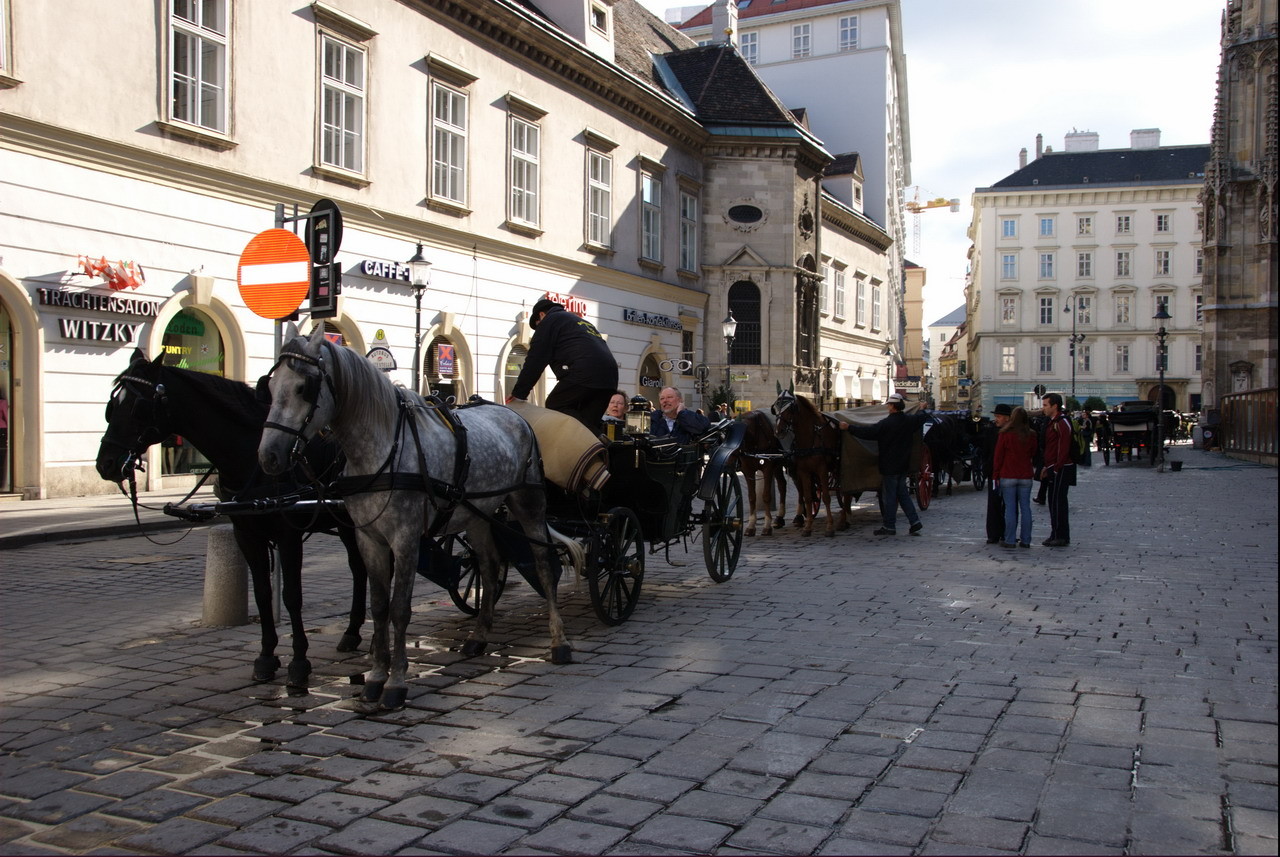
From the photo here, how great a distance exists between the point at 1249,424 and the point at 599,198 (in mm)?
21952

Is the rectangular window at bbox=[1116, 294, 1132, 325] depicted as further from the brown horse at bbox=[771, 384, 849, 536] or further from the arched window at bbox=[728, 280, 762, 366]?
the brown horse at bbox=[771, 384, 849, 536]

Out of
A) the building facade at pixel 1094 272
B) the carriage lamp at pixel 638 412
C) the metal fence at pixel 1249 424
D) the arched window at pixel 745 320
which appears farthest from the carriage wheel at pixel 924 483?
the building facade at pixel 1094 272

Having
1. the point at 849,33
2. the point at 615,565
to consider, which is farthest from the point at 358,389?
the point at 849,33

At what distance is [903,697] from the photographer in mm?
5652

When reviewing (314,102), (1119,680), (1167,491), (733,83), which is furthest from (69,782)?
(733,83)

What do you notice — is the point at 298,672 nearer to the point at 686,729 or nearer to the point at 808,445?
the point at 686,729

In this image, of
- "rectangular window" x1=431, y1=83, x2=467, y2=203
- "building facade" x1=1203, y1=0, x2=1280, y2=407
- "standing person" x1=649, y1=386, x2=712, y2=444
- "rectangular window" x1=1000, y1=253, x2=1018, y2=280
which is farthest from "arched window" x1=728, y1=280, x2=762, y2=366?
"rectangular window" x1=1000, y1=253, x2=1018, y2=280

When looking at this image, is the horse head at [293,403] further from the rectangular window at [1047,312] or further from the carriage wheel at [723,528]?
the rectangular window at [1047,312]

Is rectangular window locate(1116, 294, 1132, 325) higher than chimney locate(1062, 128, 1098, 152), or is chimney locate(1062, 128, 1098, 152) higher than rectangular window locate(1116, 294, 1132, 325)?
→ chimney locate(1062, 128, 1098, 152)

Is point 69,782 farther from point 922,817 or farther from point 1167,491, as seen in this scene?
point 1167,491

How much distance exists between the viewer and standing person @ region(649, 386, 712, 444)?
33.3ft

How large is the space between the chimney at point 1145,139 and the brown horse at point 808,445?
82.4 meters

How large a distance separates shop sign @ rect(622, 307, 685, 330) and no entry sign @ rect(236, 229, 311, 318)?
24023 mm

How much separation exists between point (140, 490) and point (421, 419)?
44.2ft
